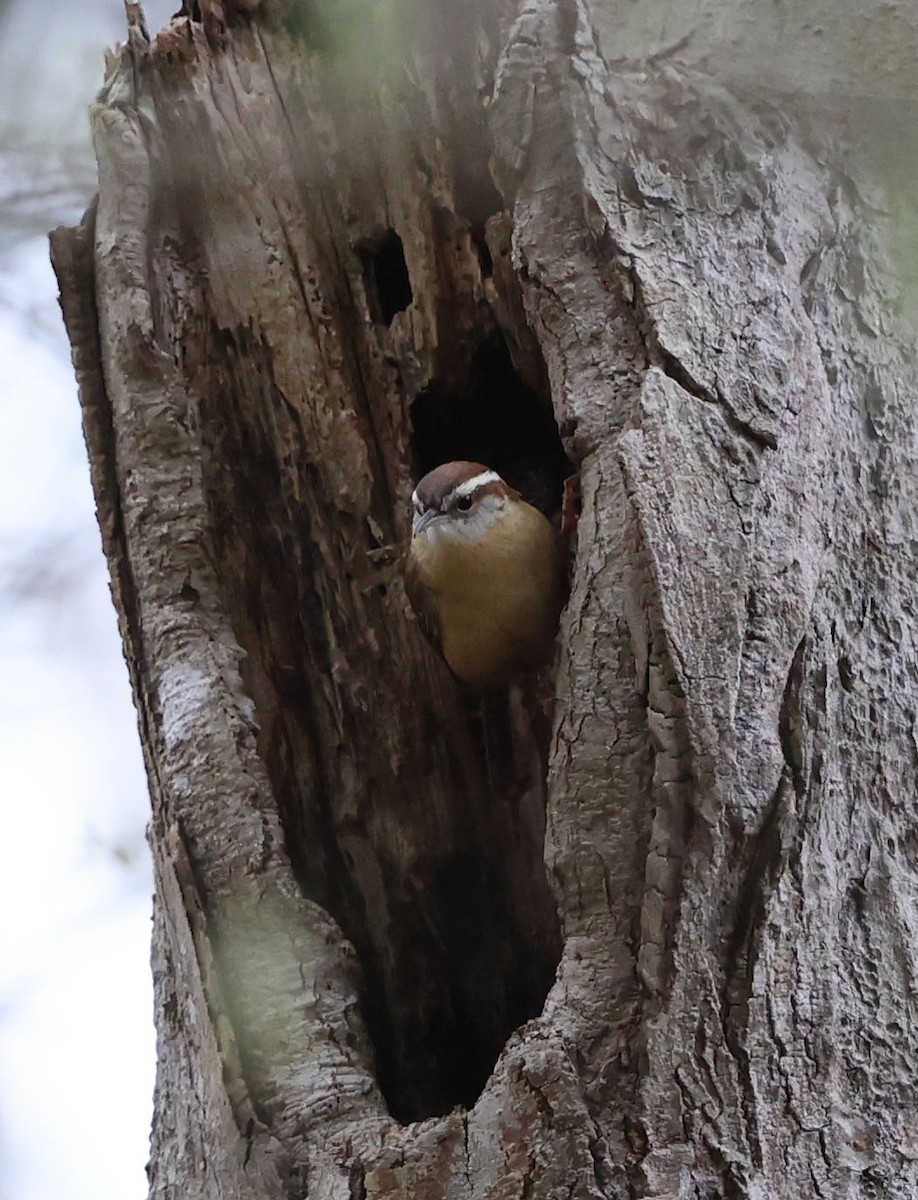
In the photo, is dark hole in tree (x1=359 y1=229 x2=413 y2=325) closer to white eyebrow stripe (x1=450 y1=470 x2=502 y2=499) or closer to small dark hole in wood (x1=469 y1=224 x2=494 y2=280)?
small dark hole in wood (x1=469 y1=224 x2=494 y2=280)

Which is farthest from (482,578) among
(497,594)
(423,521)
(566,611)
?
(566,611)

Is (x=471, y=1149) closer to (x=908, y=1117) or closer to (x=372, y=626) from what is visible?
(x=908, y=1117)

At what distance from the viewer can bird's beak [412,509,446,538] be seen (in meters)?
2.30

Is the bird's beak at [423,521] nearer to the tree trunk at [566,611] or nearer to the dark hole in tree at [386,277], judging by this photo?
the tree trunk at [566,611]

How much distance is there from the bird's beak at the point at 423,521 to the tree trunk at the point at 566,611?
5cm

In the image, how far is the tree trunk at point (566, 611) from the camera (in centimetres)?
153

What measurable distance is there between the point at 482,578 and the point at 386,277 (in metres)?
0.61

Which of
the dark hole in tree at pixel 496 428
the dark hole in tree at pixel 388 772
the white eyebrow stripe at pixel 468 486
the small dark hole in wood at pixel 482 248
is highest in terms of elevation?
the small dark hole in wood at pixel 482 248

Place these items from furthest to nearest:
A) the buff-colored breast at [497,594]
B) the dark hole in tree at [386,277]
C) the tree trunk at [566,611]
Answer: the dark hole in tree at [386,277] → the buff-colored breast at [497,594] → the tree trunk at [566,611]

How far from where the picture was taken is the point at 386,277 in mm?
2449

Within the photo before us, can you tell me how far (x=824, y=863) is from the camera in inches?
63.5

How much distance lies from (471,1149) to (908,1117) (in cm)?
52

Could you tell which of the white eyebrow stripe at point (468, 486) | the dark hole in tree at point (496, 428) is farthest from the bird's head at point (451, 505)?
the dark hole in tree at point (496, 428)

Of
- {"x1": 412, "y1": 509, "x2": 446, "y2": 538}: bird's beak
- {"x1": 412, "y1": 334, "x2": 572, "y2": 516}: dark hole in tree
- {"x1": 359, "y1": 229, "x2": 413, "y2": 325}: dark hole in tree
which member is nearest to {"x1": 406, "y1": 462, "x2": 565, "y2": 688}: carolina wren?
{"x1": 412, "y1": 509, "x2": 446, "y2": 538}: bird's beak
